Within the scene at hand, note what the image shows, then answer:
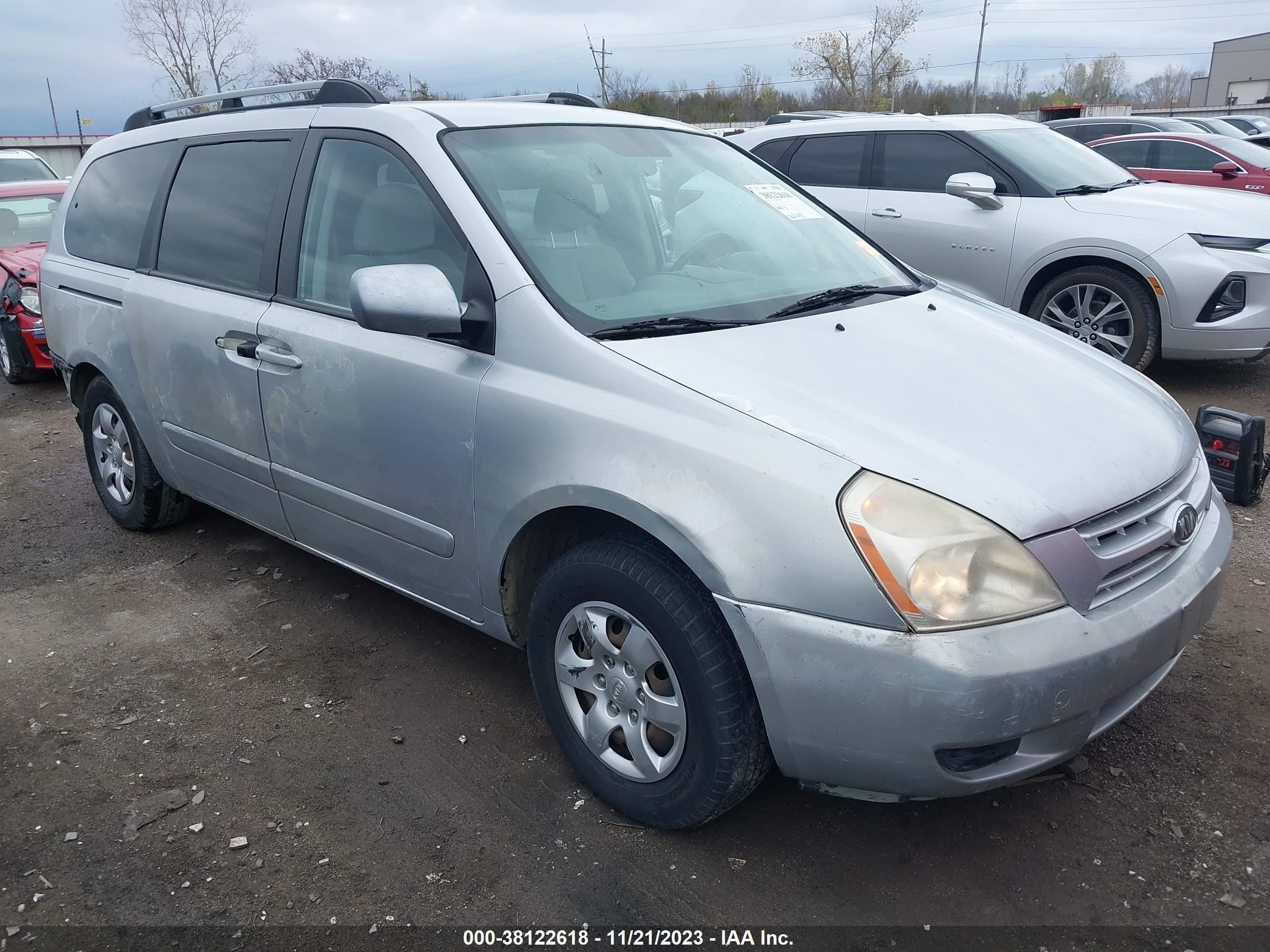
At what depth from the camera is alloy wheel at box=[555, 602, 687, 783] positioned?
240cm

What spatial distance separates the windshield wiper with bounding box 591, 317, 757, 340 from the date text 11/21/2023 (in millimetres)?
1433

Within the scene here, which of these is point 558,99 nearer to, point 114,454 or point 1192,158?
point 114,454

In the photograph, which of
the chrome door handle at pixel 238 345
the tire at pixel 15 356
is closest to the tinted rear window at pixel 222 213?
the chrome door handle at pixel 238 345

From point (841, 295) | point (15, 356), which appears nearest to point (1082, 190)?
point (841, 295)

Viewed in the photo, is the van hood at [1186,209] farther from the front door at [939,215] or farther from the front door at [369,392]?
the front door at [369,392]

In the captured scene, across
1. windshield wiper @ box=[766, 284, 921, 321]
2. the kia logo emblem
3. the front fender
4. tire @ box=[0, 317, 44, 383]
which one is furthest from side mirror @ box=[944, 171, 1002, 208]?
tire @ box=[0, 317, 44, 383]

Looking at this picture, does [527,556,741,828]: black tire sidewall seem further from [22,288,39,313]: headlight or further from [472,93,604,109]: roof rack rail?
[22,288,39,313]: headlight

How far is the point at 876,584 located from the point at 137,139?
389cm

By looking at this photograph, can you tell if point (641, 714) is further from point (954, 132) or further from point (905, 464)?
point (954, 132)

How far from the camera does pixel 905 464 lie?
212 centimetres

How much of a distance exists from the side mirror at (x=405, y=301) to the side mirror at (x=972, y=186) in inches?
171

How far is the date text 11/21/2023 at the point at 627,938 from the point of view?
225 cm

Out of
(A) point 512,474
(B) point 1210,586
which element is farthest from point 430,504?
(B) point 1210,586

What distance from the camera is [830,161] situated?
7426 mm
